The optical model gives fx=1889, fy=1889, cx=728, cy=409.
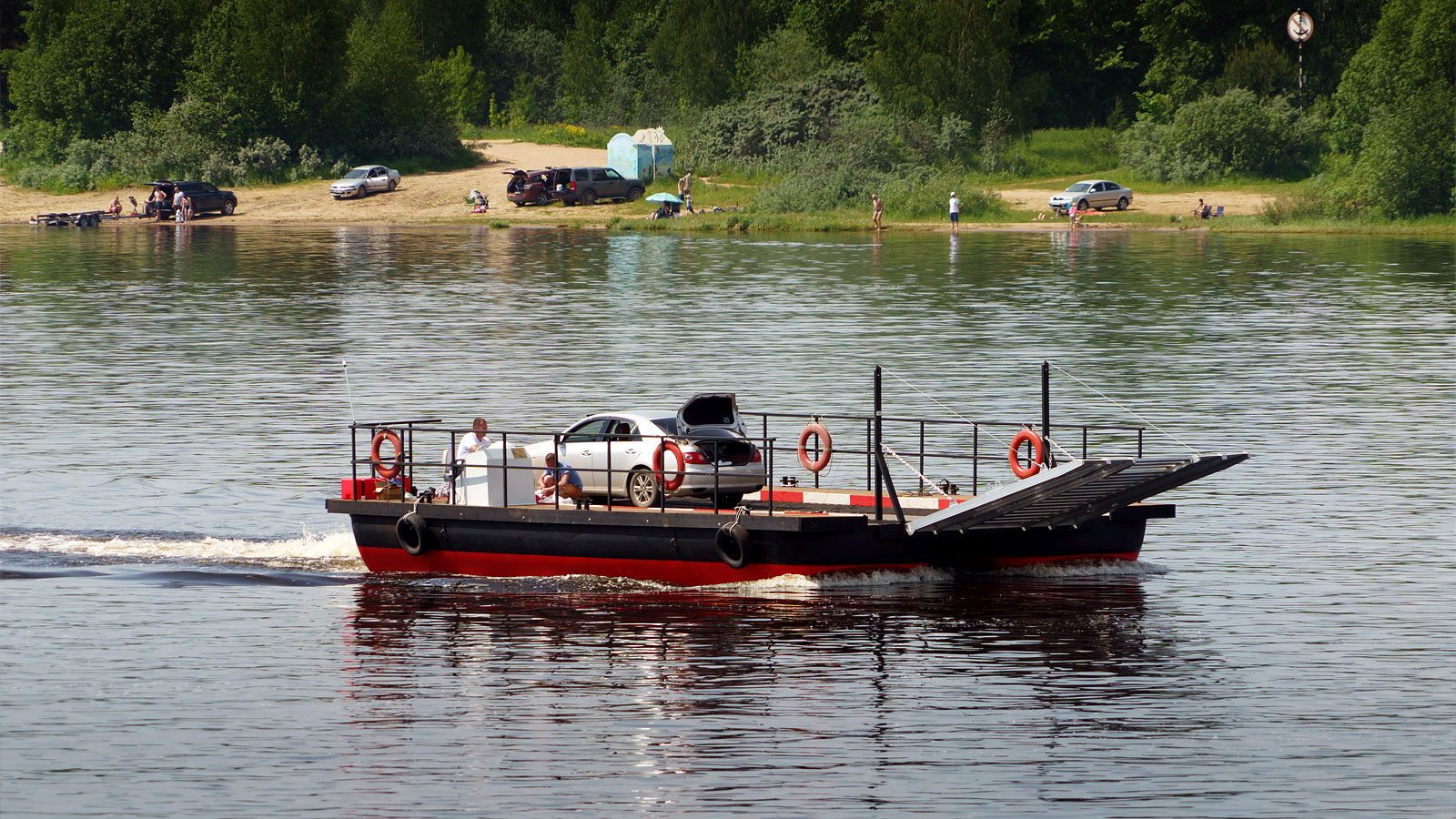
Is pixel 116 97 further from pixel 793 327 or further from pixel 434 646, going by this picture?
pixel 434 646

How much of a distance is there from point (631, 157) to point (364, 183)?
16.8 m

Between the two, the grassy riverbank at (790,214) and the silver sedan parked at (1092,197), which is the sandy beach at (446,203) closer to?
the grassy riverbank at (790,214)

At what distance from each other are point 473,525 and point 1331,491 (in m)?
14.8

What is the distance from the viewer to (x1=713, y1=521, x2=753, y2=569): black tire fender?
23.8 metres

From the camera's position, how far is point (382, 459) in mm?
26766

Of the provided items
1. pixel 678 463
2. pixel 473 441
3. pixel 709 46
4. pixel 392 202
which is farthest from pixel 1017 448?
pixel 709 46

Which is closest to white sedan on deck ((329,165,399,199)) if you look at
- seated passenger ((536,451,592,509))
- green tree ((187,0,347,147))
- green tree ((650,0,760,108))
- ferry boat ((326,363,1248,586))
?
green tree ((187,0,347,147))

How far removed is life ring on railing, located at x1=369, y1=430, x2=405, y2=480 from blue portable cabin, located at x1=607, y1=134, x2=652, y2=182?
90.4m

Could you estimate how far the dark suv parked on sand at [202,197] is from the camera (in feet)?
382

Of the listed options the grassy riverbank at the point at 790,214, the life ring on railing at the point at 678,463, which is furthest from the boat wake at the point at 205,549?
the grassy riverbank at the point at 790,214

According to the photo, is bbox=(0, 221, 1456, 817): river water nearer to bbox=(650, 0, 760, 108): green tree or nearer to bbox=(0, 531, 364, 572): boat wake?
bbox=(0, 531, 364, 572): boat wake

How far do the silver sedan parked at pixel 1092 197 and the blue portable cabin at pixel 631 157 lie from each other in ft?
84.6

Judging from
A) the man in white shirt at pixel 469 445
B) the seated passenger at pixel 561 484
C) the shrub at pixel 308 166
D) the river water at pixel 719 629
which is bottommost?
the river water at pixel 719 629

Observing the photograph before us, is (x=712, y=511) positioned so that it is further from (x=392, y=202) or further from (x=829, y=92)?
(x=392, y=202)
